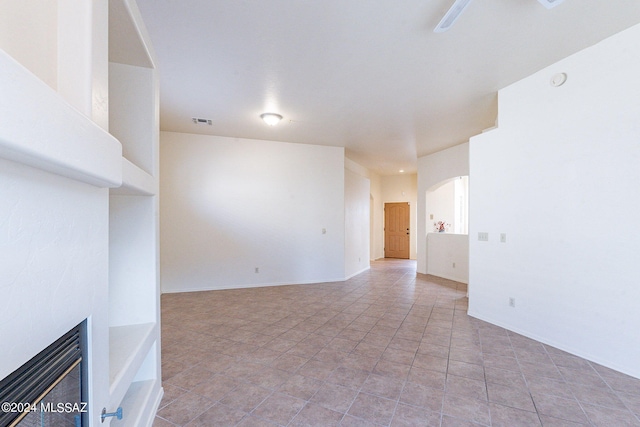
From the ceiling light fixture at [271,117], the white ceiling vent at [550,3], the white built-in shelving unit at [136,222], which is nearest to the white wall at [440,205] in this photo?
the ceiling light fixture at [271,117]

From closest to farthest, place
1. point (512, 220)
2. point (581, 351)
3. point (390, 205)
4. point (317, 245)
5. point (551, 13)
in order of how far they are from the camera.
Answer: point (551, 13), point (581, 351), point (512, 220), point (317, 245), point (390, 205)

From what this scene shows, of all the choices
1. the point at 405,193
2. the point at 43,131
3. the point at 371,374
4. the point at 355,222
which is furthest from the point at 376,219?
the point at 43,131

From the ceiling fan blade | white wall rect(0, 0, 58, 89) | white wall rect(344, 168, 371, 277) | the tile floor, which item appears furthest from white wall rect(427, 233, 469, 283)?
white wall rect(0, 0, 58, 89)

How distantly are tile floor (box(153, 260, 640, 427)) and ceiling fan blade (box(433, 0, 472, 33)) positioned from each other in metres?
2.81

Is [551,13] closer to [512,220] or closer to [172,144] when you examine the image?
[512,220]

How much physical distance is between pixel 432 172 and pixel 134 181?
6.32 meters

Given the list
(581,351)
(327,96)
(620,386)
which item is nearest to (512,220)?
(581,351)

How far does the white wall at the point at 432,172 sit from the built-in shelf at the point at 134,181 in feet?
18.6

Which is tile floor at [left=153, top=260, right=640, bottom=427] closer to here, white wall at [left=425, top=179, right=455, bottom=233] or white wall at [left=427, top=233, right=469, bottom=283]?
white wall at [left=427, top=233, right=469, bottom=283]

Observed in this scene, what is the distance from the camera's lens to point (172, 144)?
5117mm

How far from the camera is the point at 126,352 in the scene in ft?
5.04

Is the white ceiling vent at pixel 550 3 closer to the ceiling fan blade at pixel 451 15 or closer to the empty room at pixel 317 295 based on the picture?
the empty room at pixel 317 295

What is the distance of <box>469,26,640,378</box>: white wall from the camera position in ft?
7.86

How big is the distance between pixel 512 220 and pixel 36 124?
4003mm
